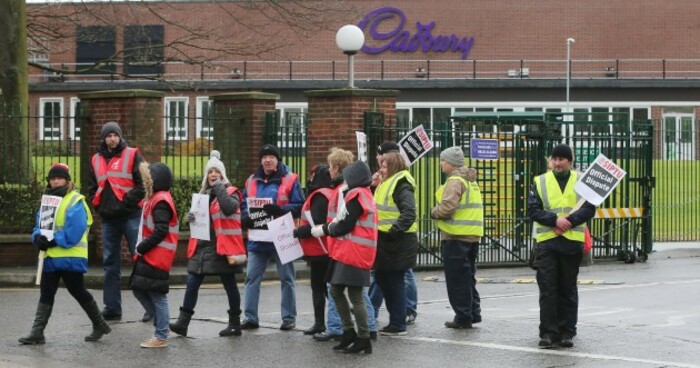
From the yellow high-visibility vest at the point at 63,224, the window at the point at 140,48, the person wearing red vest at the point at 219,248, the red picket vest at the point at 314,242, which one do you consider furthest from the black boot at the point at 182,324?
the window at the point at 140,48

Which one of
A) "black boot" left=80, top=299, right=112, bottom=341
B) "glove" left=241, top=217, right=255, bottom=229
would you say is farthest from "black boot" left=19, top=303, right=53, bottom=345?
"glove" left=241, top=217, right=255, bottom=229

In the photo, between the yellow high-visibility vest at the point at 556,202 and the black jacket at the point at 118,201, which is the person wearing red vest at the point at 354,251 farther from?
the black jacket at the point at 118,201

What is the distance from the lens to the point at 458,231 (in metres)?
13.0

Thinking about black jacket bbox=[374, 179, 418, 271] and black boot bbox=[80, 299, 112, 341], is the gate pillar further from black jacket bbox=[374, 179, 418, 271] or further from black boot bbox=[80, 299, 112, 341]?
black boot bbox=[80, 299, 112, 341]

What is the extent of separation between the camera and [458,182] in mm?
13055

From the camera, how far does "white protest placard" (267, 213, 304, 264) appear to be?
1261 cm

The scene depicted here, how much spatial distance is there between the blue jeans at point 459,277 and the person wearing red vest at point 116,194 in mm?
3236

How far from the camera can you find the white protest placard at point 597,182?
1193 centimetres

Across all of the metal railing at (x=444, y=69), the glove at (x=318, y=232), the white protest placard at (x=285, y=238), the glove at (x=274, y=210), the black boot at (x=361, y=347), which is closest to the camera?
the black boot at (x=361, y=347)

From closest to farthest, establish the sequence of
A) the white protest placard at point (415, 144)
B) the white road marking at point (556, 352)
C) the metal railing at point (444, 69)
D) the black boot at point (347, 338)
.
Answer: the white road marking at point (556, 352) < the black boot at point (347, 338) < the white protest placard at point (415, 144) < the metal railing at point (444, 69)

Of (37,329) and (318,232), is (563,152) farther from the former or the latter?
(37,329)

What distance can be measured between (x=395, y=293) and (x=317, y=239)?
0.87m

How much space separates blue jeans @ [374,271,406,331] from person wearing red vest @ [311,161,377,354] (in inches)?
33.0

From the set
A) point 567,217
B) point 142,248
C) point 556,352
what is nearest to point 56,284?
point 142,248
